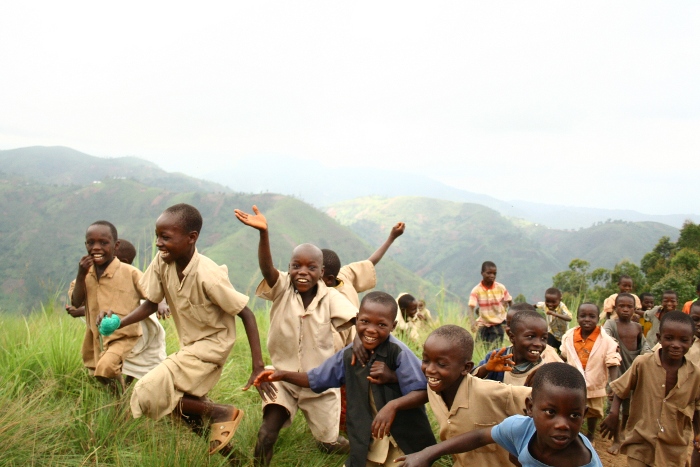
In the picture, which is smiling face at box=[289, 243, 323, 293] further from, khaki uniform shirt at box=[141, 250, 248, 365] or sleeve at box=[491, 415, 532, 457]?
sleeve at box=[491, 415, 532, 457]

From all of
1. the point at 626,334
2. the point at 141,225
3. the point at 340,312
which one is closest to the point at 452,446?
the point at 340,312

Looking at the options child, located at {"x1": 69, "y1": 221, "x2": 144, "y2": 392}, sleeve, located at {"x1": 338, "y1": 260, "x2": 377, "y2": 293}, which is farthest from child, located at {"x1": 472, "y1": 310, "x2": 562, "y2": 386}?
child, located at {"x1": 69, "y1": 221, "x2": 144, "y2": 392}

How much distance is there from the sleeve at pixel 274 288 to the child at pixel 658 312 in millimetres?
4905

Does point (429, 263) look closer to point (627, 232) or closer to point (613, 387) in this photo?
point (627, 232)

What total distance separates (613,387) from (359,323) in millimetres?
2199

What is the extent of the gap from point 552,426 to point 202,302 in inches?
87.3

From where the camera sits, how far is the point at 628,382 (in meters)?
4.03

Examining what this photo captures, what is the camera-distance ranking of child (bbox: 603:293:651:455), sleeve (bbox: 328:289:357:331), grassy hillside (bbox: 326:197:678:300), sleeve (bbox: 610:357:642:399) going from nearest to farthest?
sleeve (bbox: 328:289:357:331), sleeve (bbox: 610:357:642:399), child (bbox: 603:293:651:455), grassy hillside (bbox: 326:197:678:300)

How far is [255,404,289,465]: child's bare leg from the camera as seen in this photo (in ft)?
11.7

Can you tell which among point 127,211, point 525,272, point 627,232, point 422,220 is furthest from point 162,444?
point 422,220

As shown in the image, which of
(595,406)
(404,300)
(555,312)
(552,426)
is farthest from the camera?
(404,300)

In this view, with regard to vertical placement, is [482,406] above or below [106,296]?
above

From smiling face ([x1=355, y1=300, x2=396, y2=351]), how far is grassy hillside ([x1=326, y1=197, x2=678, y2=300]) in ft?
198

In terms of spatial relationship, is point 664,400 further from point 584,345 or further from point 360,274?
point 360,274
